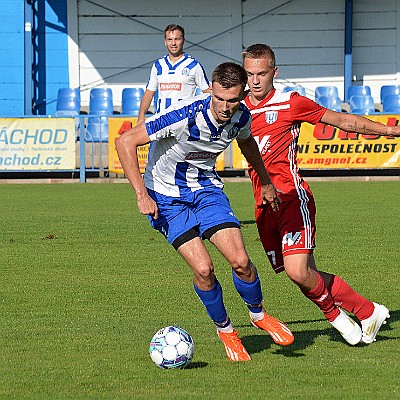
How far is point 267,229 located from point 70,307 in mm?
1920

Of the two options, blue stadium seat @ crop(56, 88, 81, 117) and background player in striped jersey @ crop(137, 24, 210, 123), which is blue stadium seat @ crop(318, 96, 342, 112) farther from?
background player in striped jersey @ crop(137, 24, 210, 123)

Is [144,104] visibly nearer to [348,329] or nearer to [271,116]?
[271,116]

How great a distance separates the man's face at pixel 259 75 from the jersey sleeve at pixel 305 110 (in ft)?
0.66

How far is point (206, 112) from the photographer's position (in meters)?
5.55

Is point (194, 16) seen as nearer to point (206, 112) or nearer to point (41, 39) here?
point (41, 39)

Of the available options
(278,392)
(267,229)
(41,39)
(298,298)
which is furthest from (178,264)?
(41,39)

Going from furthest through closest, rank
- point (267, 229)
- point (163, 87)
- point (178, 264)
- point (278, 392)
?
point (163, 87)
point (178, 264)
point (267, 229)
point (278, 392)

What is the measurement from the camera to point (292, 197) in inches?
246

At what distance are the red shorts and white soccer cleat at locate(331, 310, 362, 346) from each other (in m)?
0.48

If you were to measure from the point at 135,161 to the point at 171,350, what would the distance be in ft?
3.67

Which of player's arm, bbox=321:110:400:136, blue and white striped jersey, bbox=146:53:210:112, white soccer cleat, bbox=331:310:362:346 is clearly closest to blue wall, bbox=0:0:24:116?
blue and white striped jersey, bbox=146:53:210:112

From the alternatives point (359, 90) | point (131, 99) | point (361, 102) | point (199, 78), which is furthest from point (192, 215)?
point (359, 90)

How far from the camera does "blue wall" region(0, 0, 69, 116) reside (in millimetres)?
27812

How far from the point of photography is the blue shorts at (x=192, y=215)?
568cm
